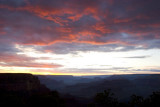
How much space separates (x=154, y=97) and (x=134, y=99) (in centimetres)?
535

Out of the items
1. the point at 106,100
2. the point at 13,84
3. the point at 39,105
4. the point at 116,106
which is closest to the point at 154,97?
the point at 116,106

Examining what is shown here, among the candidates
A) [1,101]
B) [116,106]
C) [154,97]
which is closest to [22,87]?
[1,101]

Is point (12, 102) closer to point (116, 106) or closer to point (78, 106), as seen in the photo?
point (116, 106)

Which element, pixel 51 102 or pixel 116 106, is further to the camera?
pixel 116 106

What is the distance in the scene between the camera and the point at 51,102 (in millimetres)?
39469

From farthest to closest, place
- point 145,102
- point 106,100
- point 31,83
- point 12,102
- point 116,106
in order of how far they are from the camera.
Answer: point 31,83 → point 106,100 → point 116,106 → point 145,102 → point 12,102

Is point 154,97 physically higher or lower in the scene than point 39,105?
higher

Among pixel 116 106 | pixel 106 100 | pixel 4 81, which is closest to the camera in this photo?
pixel 116 106

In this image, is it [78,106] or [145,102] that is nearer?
[145,102]

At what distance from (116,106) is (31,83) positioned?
32761mm

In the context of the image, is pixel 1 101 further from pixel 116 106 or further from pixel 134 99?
pixel 134 99

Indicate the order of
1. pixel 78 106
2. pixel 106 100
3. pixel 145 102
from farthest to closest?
pixel 78 106 < pixel 106 100 < pixel 145 102

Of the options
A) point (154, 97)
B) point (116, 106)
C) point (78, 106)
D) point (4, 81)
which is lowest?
point (78, 106)

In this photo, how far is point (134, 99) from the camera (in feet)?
136
